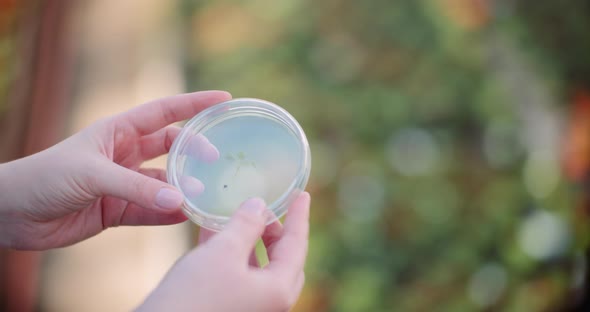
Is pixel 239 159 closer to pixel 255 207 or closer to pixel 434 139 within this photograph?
pixel 255 207

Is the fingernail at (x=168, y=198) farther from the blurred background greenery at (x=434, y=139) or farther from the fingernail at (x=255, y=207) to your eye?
the blurred background greenery at (x=434, y=139)

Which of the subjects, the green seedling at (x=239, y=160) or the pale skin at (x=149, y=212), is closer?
the pale skin at (x=149, y=212)

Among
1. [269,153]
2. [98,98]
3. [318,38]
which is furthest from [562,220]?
[98,98]

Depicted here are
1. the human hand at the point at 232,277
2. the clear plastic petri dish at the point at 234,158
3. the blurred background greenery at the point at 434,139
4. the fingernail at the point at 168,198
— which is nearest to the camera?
the human hand at the point at 232,277

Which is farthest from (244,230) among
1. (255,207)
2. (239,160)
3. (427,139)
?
(427,139)

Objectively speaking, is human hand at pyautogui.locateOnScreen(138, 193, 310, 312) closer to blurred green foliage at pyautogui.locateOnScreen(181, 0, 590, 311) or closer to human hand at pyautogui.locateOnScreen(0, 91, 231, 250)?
human hand at pyautogui.locateOnScreen(0, 91, 231, 250)

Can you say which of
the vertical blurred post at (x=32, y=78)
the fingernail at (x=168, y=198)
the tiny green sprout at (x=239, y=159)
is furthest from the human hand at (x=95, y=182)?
the vertical blurred post at (x=32, y=78)

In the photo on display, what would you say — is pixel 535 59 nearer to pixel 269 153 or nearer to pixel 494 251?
pixel 494 251
